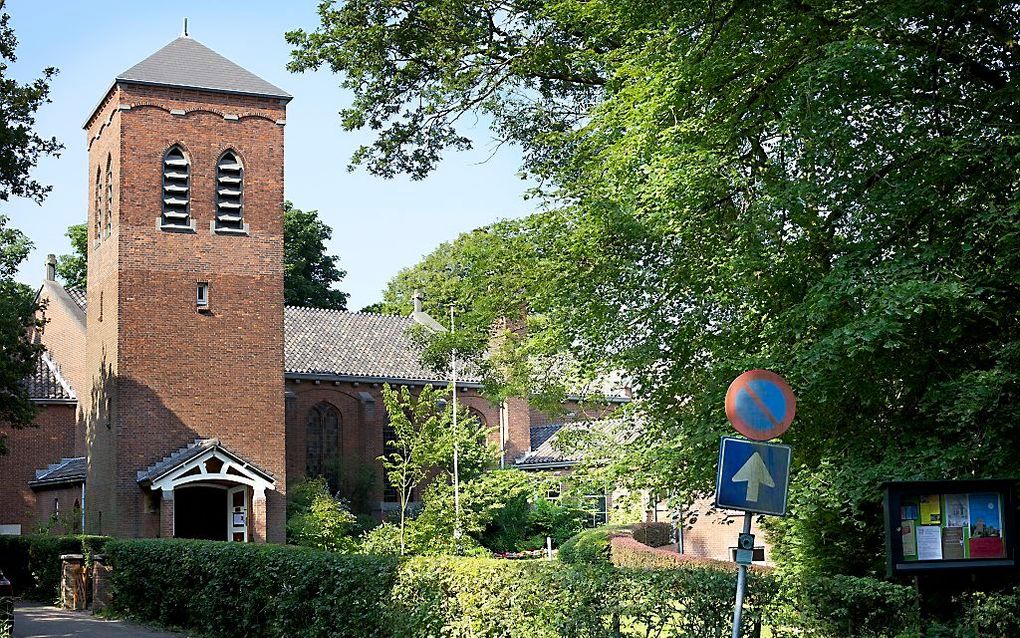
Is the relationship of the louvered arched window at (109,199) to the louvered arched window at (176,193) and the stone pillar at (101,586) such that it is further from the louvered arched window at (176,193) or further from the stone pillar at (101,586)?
the stone pillar at (101,586)

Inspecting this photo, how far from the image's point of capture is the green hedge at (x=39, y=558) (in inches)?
1056

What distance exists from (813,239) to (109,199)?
28487 mm

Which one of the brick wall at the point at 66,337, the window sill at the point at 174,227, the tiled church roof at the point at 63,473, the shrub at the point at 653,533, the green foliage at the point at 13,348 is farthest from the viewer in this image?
the brick wall at the point at 66,337

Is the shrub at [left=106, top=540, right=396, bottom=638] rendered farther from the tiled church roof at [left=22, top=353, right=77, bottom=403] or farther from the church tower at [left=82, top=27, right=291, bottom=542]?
the tiled church roof at [left=22, top=353, right=77, bottom=403]

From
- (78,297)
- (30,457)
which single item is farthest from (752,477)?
(78,297)

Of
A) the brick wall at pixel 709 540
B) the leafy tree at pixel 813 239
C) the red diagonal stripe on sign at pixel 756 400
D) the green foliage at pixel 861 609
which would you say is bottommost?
the brick wall at pixel 709 540

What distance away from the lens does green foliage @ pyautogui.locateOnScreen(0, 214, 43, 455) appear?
26719mm

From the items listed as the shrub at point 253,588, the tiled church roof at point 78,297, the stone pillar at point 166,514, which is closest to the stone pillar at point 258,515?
the stone pillar at point 166,514

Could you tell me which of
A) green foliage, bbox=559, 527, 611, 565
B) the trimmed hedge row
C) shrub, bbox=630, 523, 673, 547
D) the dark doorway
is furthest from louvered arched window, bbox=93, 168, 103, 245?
shrub, bbox=630, 523, 673, 547

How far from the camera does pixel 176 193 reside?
3512cm

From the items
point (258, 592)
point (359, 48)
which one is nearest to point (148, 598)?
point (258, 592)

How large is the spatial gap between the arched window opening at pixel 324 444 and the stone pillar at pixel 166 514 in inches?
582

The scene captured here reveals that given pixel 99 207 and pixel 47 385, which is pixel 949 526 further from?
pixel 47 385

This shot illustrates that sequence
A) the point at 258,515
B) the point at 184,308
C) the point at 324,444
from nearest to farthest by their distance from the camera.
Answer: the point at 258,515, the point at 184,308, the point at 324,444
